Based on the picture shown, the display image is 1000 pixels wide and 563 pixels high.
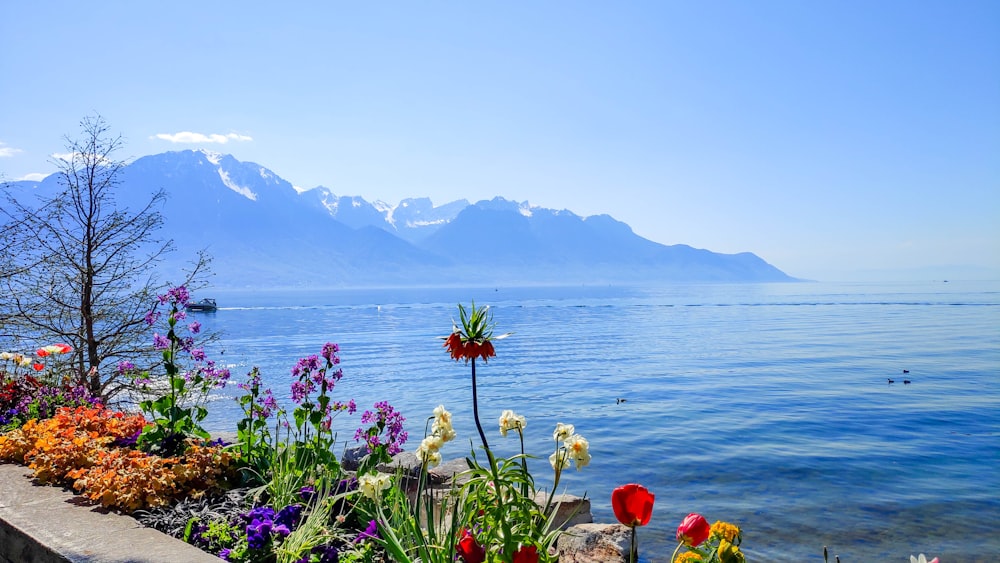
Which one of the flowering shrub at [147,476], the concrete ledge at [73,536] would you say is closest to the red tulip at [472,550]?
the concrete ledge at [73,536]

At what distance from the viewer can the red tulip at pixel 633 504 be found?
2760mm

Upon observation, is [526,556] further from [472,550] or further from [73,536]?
[73,536]

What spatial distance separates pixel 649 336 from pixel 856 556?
1668 inches

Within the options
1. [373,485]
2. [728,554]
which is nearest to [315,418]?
[373,485]

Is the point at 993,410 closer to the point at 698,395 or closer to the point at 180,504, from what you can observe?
the point at 698,395

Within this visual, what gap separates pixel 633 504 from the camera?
2.78 meters

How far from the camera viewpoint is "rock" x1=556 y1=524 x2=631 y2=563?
5.39 meters

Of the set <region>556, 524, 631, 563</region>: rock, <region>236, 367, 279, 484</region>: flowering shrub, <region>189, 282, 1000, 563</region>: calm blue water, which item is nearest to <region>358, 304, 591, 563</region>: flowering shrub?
<region>556, 524, 631, 563</region>: rock

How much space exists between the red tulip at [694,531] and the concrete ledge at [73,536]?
2.60m

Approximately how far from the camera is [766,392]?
2191cm

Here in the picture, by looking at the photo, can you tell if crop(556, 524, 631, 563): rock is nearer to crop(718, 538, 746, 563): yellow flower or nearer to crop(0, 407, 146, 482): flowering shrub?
crop(718, 538, 746, 563): yellow flower

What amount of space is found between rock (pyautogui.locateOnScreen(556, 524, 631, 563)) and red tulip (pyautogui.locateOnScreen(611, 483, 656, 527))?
95.7 inches

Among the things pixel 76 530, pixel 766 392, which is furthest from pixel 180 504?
pixel 766 392

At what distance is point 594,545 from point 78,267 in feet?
28.8
